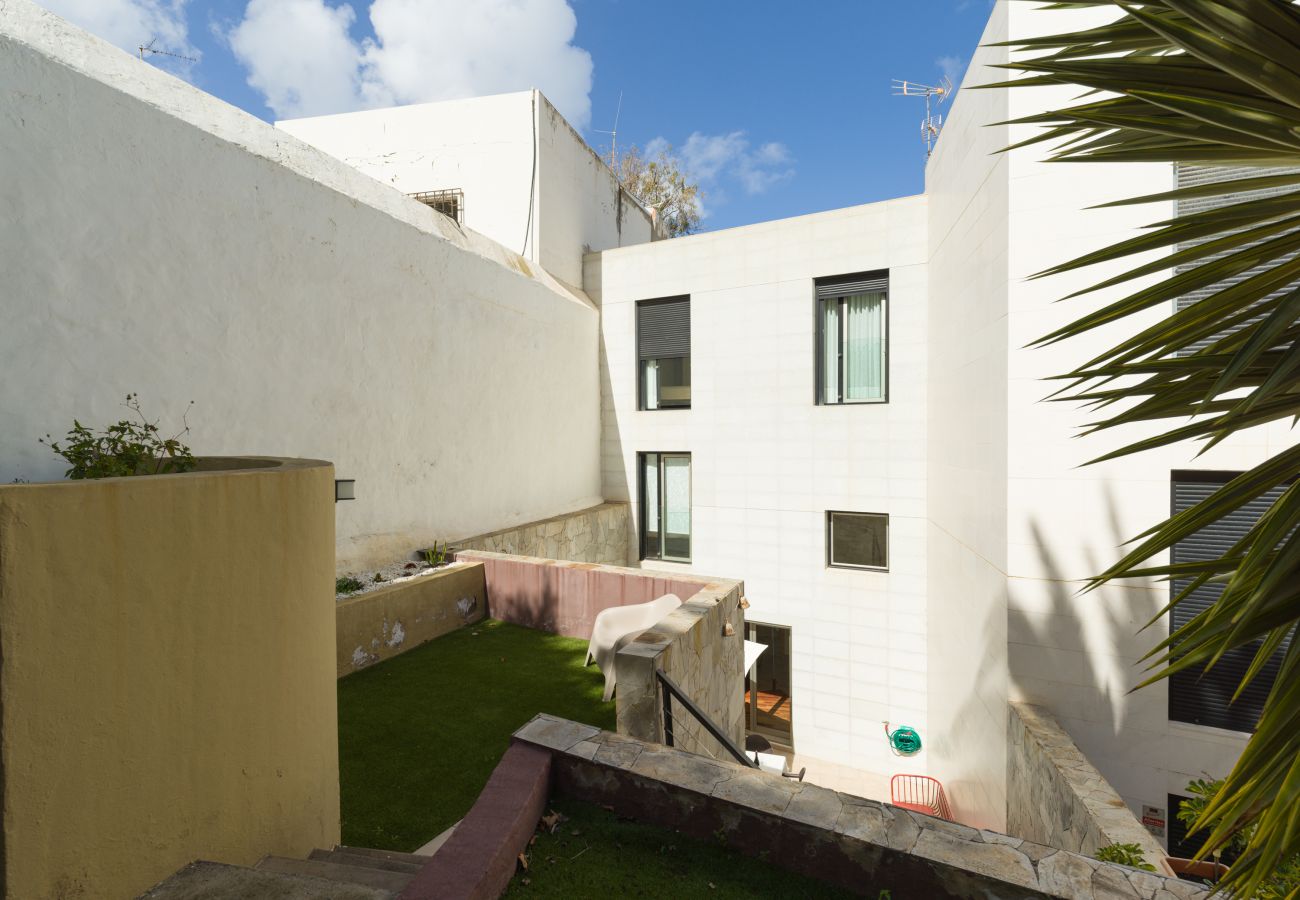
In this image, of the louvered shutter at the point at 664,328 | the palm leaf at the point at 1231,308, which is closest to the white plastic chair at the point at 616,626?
the palm leaf at the point at 1231,308

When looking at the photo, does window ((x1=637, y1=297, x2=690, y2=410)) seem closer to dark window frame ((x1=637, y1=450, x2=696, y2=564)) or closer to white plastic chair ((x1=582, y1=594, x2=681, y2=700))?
dark window frame ((x1=637, y1=450, x2=696, y2=564))

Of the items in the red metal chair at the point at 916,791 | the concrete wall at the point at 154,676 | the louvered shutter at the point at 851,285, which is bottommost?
the red metal chair at the point at 916,791

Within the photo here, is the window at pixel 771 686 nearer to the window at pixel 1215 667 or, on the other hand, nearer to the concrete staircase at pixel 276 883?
the window at pixel 1215 667

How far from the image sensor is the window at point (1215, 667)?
486 cm

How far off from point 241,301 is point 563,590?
389cm

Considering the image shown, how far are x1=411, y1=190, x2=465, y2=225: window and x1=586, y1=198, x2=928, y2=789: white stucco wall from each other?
2829 millimetres

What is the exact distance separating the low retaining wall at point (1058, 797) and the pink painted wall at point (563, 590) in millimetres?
3027

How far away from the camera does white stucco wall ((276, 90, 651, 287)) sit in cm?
980

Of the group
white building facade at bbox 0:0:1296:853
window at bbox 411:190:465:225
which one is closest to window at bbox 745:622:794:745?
white building facade at bbox 0:0:1296:853

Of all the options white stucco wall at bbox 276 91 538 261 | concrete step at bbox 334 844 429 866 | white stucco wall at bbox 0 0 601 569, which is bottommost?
concrete step at bbox 334 844 429 866

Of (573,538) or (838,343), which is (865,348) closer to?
(838,343)

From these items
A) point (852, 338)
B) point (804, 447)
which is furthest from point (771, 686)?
point (852, 338)

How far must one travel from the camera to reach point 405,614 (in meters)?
5.45

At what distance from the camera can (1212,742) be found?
4.88 metres
